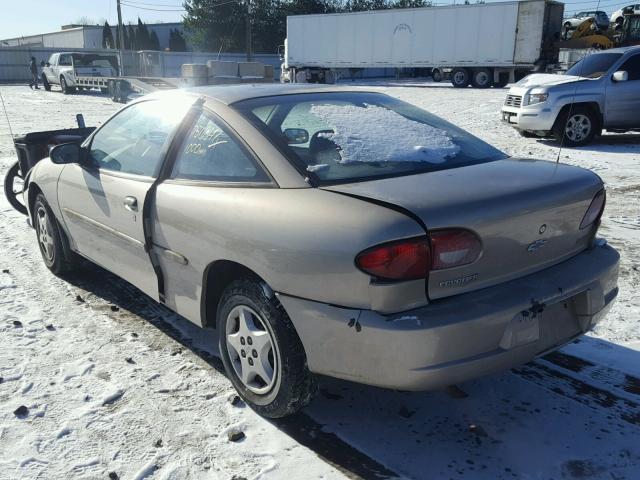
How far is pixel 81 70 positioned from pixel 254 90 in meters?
27.6

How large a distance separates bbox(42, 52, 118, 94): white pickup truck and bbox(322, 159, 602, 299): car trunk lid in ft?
88.0

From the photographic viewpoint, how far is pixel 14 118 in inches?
691

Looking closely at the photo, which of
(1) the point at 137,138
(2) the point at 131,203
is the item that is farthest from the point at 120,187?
(1) the point at 137,138

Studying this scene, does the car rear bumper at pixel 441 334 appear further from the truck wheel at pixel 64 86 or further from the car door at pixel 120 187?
the truck wheel at pixel 64 86

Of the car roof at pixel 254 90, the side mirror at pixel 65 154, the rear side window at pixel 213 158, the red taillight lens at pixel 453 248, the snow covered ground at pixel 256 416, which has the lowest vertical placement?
the snow covered ground at pixel 256 416

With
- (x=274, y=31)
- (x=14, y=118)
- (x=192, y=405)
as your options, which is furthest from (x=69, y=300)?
(x=274, y=31)

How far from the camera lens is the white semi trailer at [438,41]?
1070 inches

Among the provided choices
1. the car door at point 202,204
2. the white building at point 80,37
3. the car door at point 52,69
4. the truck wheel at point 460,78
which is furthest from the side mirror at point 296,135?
the white building at point 80,37

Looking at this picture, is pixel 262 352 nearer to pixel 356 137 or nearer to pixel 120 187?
pixel 356 137

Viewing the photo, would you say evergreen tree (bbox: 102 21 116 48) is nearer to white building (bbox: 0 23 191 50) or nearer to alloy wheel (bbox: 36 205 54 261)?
white building (bbox: 0 23 191 50)

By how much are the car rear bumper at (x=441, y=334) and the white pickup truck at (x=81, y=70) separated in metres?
27.0

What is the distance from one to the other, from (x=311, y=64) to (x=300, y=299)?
34719mm

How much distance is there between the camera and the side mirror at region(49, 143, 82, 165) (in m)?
3.89

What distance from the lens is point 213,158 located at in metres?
3.01
